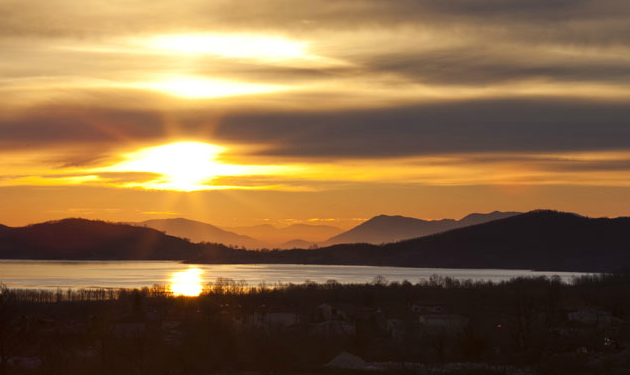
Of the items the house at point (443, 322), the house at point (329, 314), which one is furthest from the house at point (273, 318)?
the house at point (443, 322)

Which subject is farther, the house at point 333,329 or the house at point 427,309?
the house at point 427,309

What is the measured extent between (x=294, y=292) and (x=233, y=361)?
56.8 metres

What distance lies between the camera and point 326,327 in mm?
59094

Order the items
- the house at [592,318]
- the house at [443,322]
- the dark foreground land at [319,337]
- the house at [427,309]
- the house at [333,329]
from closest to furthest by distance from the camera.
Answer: the dark foreground land at [319,337] → the house at [333,329] → the house at [443,322] → the house at [592,318] → the house at [427,309]

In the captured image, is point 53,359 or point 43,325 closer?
point 53,359

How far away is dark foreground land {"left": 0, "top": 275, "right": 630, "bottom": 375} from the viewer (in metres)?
37.7

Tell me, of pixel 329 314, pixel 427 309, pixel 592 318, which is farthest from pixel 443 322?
pixel 427 309

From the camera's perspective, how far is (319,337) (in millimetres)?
52969

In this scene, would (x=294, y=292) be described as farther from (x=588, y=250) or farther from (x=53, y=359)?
(x=588, y=250)

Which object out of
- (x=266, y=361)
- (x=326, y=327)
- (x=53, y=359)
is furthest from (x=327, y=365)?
(x=326, y=327)

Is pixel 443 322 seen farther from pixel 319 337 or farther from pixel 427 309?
pixel 427 309

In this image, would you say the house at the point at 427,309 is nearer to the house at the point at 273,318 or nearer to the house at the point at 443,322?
the house at the point at 443,322

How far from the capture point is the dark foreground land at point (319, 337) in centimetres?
3769

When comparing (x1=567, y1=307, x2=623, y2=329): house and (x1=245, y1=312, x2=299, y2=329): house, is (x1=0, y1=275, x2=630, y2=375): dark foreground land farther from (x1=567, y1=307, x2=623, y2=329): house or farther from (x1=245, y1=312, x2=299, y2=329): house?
(x1=245, y1=312, x2=299, y2=329): house
